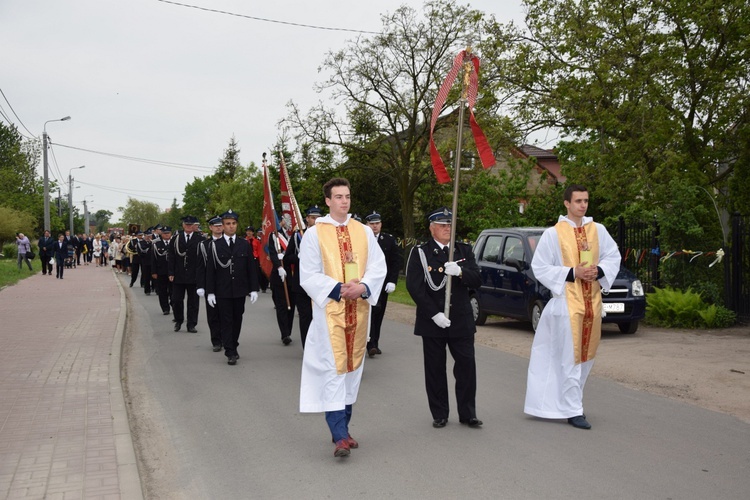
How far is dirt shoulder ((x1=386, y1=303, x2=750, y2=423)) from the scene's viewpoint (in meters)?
7.94

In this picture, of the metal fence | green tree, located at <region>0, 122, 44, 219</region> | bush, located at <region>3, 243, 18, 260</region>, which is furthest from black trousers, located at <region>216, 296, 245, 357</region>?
green tree, located at <region>0, 122, 44, 219</region>

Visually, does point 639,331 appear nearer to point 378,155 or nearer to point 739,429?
point 739,429

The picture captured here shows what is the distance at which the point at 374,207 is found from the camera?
128 ft

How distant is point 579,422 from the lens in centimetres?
650

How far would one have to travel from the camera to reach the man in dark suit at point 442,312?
6438mm

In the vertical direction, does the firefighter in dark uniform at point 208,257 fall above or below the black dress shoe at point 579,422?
above

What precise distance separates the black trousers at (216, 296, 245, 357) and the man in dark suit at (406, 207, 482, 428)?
431 centimetres

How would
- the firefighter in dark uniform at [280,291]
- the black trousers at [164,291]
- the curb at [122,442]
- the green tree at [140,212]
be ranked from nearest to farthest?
the curb at [122,442], the firefighter in dark uniform at [280,291], the black trousers at [164,291], the green tree at [140,212]

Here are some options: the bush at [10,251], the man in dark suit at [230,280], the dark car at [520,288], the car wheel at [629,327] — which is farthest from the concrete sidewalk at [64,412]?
the bush at [10,251]

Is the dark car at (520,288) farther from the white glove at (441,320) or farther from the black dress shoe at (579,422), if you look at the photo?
the white glove at (441,320)

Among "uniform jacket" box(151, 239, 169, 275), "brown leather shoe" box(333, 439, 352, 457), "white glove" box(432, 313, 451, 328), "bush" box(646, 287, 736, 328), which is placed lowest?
"brown leather shoe" box(333, 439, 352, 457)

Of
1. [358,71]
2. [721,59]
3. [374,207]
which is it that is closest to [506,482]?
[721,59]

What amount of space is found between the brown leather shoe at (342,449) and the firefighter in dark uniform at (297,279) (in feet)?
14.1

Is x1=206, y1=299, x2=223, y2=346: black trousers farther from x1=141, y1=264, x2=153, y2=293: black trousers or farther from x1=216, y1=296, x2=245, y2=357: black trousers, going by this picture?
x1=141, y1=264, x2=153, y2=293: black trousers
